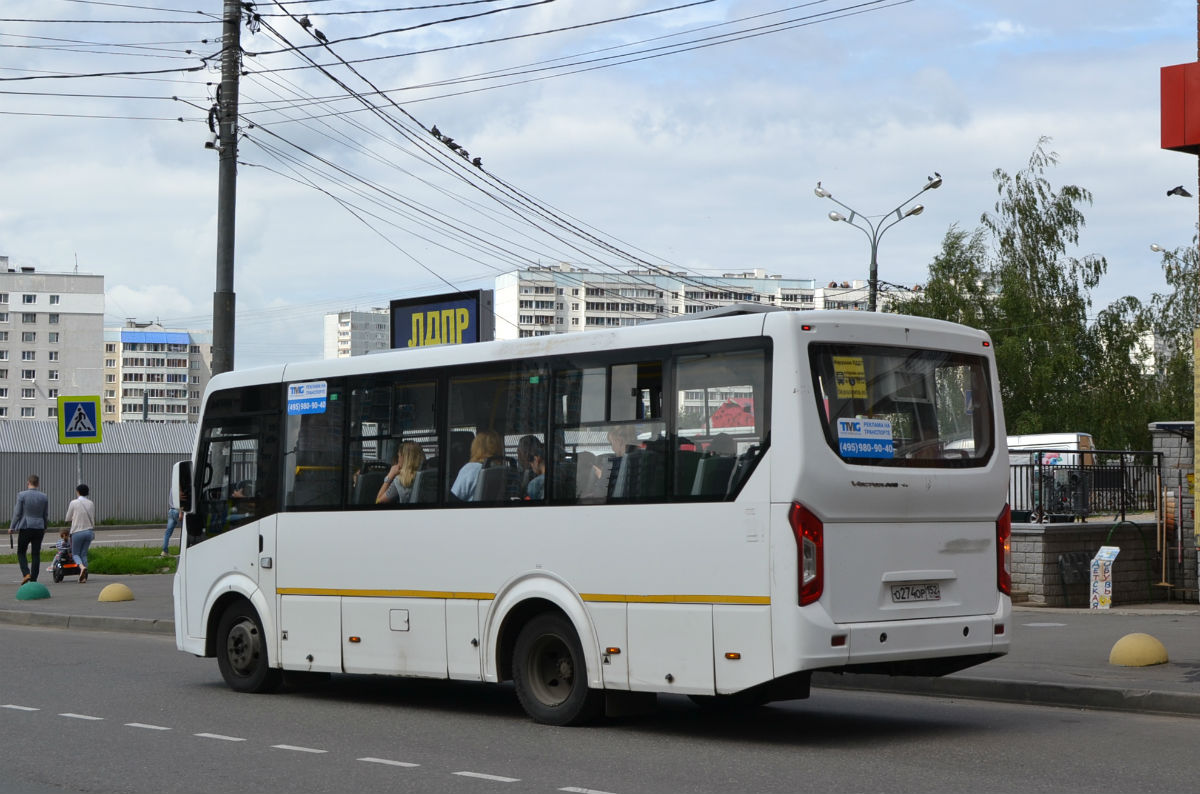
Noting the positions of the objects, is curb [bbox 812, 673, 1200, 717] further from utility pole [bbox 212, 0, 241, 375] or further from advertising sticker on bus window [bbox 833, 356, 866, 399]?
utility pole [bbox 212, 0, 241, 375]

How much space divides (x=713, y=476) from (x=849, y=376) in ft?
3.50

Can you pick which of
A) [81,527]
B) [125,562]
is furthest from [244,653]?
[125,562]

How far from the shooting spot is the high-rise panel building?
154 metres

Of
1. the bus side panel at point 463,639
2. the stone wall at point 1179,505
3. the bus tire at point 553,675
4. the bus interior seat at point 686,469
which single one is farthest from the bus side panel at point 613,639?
the stone wall at point 1179,505

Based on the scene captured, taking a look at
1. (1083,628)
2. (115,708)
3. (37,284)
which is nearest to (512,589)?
(115,708)

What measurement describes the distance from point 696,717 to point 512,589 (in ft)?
5.53

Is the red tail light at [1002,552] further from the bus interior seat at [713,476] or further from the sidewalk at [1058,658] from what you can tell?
the bus interior seat at [713,476]

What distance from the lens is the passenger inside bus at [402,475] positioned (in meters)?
11.5

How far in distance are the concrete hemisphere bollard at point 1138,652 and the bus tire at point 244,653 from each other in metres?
7.09

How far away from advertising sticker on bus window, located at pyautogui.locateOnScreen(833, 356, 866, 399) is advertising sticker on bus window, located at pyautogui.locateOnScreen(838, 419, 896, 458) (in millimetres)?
174

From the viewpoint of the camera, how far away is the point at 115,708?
37.8 ft

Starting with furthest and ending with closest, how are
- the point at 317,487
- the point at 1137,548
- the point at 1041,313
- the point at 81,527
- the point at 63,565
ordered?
the point at 1041,313
the point at 63,565
the point at 81,527
the point at 1137,548
the point at 317,487

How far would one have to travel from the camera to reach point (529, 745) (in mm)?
9578

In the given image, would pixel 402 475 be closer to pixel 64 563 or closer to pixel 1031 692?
pixel 1031 692
